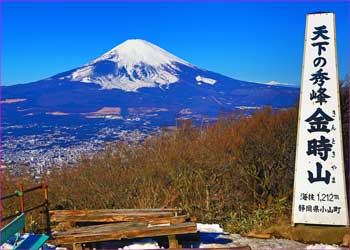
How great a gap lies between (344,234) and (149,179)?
182 inches

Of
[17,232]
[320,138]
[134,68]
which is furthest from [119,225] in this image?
[134,68]

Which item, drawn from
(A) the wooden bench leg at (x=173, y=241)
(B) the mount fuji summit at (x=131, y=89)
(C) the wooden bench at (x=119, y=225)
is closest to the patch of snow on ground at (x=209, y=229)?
(C) the wooden bench at (x=119, y=225)

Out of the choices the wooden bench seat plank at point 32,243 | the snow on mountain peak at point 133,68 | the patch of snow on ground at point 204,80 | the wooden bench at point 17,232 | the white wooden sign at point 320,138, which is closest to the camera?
the wooden bench at point 17,232

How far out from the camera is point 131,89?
50656 millimetres

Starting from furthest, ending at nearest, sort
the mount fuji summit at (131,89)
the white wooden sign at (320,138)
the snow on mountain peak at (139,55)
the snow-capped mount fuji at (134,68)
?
1. the snow on mountain peak at (139,55)
2. the snow-capped mount fuji at (134,68)
3. the mount fuji summit at (131,89)
4. the white wooden sign at (320,138)

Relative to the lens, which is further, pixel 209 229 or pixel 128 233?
pixel 209 229

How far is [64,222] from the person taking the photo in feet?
21.6

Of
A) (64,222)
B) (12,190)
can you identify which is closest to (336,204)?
(64,222)

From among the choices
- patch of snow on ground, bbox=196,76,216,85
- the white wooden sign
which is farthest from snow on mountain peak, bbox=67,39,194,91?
the white wooden sign

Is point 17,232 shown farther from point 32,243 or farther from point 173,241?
point 173,241

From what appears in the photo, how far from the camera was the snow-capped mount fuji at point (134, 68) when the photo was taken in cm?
5431

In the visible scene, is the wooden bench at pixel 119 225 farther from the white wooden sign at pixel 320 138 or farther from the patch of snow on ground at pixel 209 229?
the white wooden sign at pixel 320 138

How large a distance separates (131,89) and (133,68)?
1349 centimetres

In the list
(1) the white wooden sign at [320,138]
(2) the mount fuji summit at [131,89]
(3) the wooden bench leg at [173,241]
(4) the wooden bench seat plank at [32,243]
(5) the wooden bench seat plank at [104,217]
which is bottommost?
(3) the wooden bench leg at [173,241]
